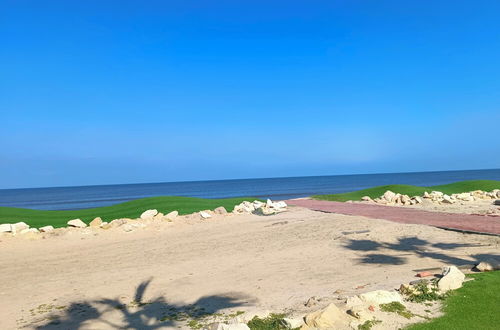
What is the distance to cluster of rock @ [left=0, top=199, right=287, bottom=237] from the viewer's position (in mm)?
17703

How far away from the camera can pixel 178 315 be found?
7.12 meters

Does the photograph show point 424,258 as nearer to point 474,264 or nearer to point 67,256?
point 474,264

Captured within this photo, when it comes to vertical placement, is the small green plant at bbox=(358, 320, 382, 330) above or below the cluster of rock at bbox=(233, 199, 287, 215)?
below

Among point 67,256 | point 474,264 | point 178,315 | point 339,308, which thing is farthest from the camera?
point 67,256

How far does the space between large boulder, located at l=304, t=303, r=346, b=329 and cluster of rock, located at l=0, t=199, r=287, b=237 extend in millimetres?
14256

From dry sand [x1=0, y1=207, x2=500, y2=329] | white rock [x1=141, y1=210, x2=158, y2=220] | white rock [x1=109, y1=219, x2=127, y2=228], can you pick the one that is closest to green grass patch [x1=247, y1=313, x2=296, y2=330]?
dry sand [x1=0, y1=207, x2=500, y2=329]

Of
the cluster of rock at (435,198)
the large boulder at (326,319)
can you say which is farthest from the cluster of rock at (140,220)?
the large boulder at (326,319)

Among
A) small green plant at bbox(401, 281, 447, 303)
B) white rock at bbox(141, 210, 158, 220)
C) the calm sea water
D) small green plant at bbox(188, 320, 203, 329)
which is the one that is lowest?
the calm sea water

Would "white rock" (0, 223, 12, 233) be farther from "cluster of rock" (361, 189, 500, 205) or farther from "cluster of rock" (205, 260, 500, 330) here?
"cluster of rock" (361, 189, 500, 205)

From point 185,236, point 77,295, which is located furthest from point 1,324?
point 185,236

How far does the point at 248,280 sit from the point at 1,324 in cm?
540

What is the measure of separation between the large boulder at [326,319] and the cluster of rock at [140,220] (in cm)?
1426

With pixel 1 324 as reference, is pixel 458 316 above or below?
above

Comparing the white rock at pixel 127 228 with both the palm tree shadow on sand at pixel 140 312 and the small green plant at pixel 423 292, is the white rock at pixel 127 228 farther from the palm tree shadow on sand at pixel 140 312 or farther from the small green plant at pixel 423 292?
the small green plant at pixel 423 292
